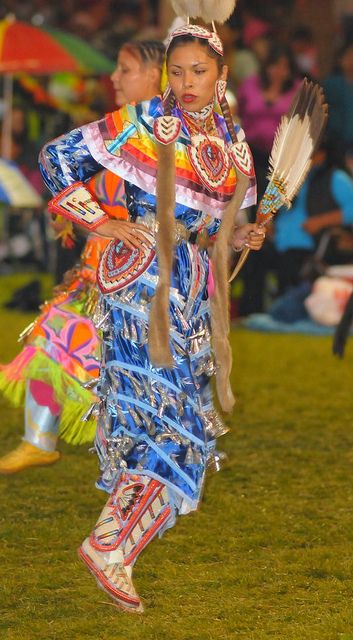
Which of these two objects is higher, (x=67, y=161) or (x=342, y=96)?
(x=67, y=161)

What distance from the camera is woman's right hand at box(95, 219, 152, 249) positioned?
386 cm

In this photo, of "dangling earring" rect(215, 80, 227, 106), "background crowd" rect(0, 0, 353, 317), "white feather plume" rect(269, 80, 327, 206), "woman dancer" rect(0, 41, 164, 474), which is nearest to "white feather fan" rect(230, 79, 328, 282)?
"white feather plume" rect(269, 80, 327, 206)

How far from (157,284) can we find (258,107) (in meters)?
7.05

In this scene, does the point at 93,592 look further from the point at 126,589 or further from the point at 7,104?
the point at 7,104

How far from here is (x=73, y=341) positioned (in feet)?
17.3

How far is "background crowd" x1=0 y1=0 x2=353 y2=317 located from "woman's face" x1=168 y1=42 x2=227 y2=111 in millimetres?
2392

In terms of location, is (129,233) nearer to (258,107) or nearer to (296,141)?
(296,141)

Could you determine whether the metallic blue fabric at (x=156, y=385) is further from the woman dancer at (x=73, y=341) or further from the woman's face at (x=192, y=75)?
the woman dancer at (x=73, y=341)

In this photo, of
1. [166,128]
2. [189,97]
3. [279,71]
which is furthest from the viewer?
[279,71]

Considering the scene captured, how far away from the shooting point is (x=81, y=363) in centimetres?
523

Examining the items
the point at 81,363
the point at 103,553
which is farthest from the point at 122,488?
the point at 81,363

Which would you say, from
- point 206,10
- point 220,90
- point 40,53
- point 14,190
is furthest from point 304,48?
point 220,90

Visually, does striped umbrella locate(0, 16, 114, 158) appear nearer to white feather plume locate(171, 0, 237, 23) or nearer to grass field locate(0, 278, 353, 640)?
grass field locate(0, 278, 353, 640)

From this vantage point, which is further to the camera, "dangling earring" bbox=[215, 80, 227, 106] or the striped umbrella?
the striped umbrella
